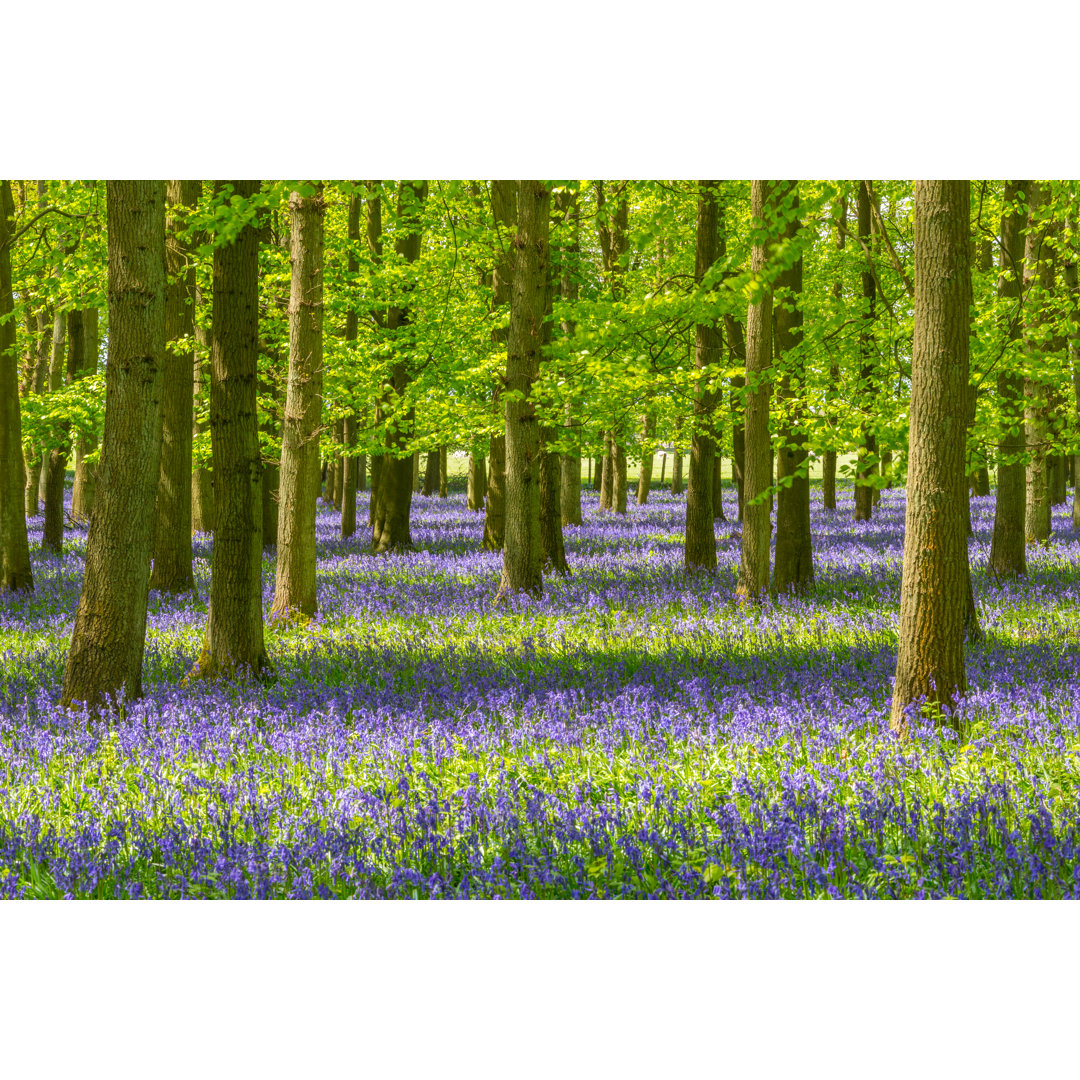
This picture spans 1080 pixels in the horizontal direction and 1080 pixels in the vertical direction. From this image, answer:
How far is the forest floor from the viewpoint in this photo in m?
4.02

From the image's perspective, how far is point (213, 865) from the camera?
13.7 feet

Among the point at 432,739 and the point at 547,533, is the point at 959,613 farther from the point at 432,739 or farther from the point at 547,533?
the point at 547,533

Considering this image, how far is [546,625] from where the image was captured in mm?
9828

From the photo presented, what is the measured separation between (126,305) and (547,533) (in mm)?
8625

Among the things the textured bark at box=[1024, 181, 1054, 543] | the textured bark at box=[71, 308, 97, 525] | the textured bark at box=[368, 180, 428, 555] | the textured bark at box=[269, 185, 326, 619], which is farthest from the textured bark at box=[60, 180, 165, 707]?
the textured bark at box=[71, 308, 97, 525]

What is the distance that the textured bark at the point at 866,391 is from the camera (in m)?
6.84

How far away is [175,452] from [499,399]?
6.16 metres

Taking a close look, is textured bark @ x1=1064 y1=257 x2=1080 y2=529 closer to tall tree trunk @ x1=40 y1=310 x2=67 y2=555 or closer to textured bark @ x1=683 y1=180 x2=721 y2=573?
textured bark @ x1=683 y1=180 x2=721 y2=573

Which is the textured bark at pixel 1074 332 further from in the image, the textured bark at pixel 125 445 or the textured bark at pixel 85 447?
the textured bark at pixel 85 447

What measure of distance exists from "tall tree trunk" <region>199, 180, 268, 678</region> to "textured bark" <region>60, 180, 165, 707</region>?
982mm

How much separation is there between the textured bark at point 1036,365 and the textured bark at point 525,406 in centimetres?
570

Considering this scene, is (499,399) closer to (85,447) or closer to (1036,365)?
(1036,365)

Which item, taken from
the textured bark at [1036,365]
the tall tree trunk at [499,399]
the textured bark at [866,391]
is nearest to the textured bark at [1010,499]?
the textured bark at [1036,365]

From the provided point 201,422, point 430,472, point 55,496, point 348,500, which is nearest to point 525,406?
point 201,422
